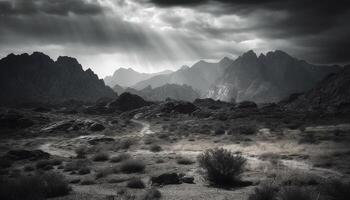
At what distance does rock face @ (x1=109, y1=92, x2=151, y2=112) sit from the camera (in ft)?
430

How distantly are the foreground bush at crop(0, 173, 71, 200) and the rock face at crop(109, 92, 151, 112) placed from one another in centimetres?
11641

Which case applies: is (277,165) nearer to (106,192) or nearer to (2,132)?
(106,192)

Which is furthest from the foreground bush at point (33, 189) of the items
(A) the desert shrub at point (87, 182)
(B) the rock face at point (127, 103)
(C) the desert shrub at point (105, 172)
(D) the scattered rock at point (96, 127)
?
(B) the rock face at point (127, 103)

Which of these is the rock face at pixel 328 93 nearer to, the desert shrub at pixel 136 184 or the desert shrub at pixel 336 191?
the desert shrub at pixel 336 191

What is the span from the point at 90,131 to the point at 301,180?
46318 millimetres

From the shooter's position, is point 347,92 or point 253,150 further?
point 347,92

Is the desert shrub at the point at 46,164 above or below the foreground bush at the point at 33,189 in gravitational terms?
below

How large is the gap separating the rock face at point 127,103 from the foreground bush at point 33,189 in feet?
382

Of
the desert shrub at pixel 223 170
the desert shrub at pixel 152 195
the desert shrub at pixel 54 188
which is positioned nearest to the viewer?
the desert shrub at pixel 152 195

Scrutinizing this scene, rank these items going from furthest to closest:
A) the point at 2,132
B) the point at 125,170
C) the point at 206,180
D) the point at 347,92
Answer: the point at 347,92
the point at 2,132
the point at 125,170
the point at 206,180

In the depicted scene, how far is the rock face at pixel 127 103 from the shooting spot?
13106 centimetres

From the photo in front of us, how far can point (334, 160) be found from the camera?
1925cm

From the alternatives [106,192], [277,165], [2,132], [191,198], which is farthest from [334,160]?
[2,132]

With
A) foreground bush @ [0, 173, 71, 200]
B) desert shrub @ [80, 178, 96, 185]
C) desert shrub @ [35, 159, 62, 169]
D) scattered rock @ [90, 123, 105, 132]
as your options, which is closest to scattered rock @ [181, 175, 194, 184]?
desert shrub @ [80, 178, 96, 185]
